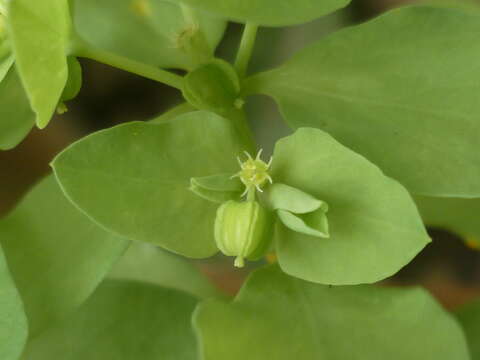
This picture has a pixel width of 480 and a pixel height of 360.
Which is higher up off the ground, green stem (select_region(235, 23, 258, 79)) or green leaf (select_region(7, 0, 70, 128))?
green leaf (select_region(7, 0, 70, 128))

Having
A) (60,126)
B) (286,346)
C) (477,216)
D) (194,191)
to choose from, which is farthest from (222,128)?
(60,126)

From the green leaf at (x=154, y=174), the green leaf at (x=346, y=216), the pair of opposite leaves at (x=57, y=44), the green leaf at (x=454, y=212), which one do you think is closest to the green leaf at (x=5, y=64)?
the pair of opposite leaves at (x=57, y=44)

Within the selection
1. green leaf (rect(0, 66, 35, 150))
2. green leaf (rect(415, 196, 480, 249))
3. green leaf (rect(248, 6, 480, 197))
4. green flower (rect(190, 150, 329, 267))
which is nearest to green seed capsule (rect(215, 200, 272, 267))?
green flower (rect(190, 150, 329, 267))

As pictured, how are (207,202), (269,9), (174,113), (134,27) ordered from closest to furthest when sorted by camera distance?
(269,9)
(207,202)
(174,113)
(134,27)

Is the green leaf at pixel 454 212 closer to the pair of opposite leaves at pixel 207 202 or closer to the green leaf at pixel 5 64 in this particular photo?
the pair of opposite leaves at pixel 207 202

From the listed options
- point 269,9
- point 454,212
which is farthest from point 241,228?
point 454,212

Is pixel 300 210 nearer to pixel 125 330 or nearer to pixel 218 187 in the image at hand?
pixel 218 187

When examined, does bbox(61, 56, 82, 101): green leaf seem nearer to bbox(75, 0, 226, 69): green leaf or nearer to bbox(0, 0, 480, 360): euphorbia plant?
bbox(0, 0, 480, 360): euphorbia plant
